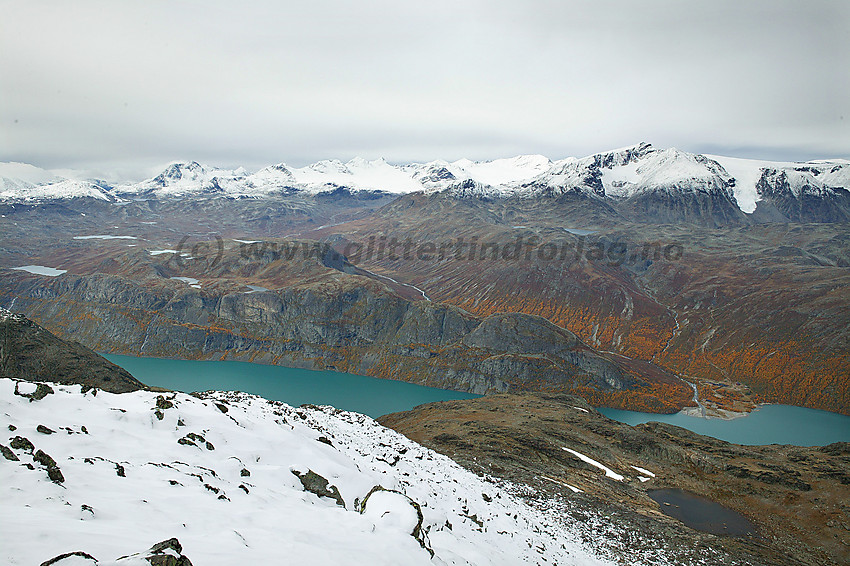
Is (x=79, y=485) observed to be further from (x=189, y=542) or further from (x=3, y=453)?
(x=189, y=542)

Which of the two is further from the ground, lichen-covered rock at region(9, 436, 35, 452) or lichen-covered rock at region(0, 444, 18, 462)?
lichen-covered rock at region(0, 444, 18, 462)

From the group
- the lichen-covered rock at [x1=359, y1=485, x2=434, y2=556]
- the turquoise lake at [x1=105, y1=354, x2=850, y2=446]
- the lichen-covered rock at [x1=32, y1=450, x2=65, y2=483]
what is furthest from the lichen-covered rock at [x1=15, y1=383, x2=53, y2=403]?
the turquoise lake at [x1=105, y1=354, x2=850, y2=446]

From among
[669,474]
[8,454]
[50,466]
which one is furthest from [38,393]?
[669,474]

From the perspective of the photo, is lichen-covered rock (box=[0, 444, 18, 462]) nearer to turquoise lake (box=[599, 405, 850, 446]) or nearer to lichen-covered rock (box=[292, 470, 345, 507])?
lichen-covered rock (box=[292, 470, 345, 507])

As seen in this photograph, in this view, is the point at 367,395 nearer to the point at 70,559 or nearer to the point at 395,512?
the point at 395,512

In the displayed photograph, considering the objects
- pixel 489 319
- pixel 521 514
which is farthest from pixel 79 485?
pixel 489 319

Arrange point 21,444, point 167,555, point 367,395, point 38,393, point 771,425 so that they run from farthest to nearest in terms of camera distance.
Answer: point 367,395 → point 771,425 → point 38,393 → point 21,444 → point 167,555
